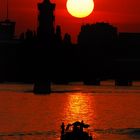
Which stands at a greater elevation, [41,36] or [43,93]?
[41,36]

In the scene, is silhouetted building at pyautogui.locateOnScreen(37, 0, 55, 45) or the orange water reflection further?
silhouetted building at pyautogui.locateOnScreen(37, 0, 55, 45)

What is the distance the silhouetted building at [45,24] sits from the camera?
139 m

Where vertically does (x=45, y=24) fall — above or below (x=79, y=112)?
above

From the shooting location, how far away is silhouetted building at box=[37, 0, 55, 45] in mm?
138875

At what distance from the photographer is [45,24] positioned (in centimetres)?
13938

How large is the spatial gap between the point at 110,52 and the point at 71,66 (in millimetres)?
34761

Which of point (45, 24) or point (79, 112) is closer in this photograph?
point (79, 112)

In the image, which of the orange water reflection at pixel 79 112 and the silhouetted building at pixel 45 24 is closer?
the orange water reflection at pixel 79 112

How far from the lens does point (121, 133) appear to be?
29719 millimetres

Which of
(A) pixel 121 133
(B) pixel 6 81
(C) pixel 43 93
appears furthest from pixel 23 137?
(B) pixel 6 81

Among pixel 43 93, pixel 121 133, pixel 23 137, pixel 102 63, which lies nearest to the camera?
pixel 23 137

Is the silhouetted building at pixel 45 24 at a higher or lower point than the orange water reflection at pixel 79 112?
higher

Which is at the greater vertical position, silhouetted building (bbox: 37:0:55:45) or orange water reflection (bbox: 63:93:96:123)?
silhouetted building (bbox: 37:0:55:45)

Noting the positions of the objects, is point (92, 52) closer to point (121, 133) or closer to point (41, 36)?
point (41, 36)
